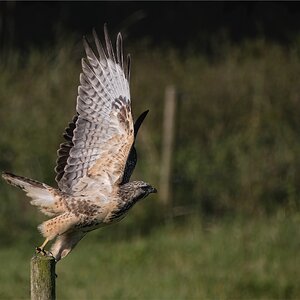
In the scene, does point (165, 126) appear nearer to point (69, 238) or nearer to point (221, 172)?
point (221, 172)

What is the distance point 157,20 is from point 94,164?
9000mm

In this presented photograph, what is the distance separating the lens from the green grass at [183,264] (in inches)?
287

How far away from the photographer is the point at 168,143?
365 inches

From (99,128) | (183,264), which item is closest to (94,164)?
(99,128)

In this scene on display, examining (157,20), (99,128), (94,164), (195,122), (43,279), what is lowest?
(43,279)

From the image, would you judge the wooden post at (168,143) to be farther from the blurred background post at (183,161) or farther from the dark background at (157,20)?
the dark background at (157,20)

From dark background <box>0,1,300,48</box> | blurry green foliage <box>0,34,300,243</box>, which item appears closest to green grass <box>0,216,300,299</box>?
blurry green foliage <box>0,34,300,243</box>

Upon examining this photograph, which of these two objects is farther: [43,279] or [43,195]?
[43,195]

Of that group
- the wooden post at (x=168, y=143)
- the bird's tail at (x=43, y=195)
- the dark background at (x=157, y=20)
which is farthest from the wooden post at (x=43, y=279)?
the dark background at (x=157, y=20)

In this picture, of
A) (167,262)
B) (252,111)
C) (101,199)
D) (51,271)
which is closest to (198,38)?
(252,111)

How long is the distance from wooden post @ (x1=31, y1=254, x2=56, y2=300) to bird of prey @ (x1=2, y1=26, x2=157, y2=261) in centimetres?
99

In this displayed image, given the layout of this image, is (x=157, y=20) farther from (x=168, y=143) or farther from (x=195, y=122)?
(x=168, y=143)

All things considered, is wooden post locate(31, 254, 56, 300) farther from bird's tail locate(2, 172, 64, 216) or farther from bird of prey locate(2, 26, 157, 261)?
bird's tail locate(2, 172, 64, 216)

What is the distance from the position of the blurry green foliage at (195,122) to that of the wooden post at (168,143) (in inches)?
2.9
